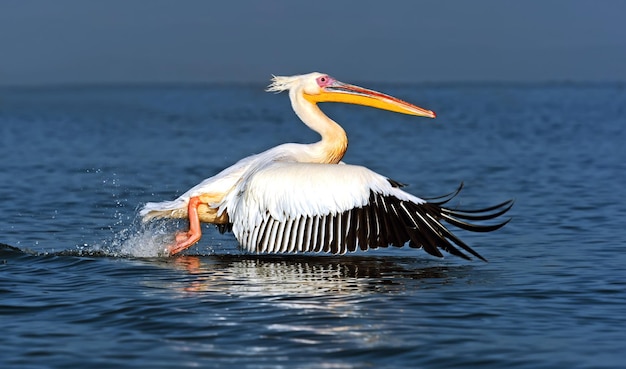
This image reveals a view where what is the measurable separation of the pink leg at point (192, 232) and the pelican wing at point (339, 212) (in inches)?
20.9

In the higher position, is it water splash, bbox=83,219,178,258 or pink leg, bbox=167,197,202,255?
pink leg, bbox=167,197,202,255

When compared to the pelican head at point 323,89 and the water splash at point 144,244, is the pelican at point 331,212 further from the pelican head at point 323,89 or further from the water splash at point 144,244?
the pelican head at point 323,89

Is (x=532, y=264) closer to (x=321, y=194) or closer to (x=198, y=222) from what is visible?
(x=321, y=194)

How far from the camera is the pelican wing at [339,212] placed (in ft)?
23.6

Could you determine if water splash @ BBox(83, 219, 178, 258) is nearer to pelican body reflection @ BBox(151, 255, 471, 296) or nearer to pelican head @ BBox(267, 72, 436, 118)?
pelican body reflection @ BBox(151, 255, 471, 296)

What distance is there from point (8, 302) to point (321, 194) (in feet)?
6.98

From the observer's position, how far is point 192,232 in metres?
7.79

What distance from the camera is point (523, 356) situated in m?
5.23

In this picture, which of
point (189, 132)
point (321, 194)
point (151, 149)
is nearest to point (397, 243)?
point (321, 194)

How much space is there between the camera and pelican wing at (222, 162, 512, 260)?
7.20 metres

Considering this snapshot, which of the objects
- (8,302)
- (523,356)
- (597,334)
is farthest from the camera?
(8,302)

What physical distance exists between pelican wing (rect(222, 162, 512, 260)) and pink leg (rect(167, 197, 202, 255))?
531 millimetres

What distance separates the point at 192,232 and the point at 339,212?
119cm

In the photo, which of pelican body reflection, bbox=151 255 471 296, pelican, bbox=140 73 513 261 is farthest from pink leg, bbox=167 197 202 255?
pelican body reflection, bbox=151 255 471 296
